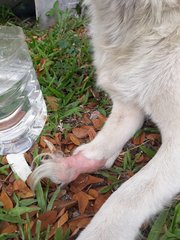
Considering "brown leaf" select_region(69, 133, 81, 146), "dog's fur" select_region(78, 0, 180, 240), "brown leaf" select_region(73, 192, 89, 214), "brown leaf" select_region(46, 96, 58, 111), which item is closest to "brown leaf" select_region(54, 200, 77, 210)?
"brown leaf" select_region(73, 192, 89, 214)

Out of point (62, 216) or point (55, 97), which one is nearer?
point (62, 216)

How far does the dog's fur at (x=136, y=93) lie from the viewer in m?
1.79

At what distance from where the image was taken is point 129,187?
6.04 feet

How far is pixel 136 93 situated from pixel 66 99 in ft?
2.31

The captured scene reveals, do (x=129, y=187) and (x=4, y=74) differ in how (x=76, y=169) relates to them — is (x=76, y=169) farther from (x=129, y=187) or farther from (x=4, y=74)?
(x=4, y=74)

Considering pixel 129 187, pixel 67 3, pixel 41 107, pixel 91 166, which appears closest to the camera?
pixel 129 187

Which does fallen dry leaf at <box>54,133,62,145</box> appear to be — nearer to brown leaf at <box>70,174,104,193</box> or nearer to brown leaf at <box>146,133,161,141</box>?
brown leaf at <box>70,174,104,193</box>

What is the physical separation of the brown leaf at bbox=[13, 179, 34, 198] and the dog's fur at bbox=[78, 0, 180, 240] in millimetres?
334

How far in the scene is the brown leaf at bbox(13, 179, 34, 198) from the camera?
212 centimetres

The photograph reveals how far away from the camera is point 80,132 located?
2.46m

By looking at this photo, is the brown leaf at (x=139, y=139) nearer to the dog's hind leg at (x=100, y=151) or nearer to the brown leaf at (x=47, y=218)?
the dog's hind leg at (x=100, y=151)

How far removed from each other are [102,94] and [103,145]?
1.96 feet

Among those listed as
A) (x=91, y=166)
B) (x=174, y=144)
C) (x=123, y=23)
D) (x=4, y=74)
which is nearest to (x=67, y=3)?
(x=4, y=74)

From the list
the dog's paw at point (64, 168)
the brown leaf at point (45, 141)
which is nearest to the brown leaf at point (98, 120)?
the brown leaf at point (45, 141)
